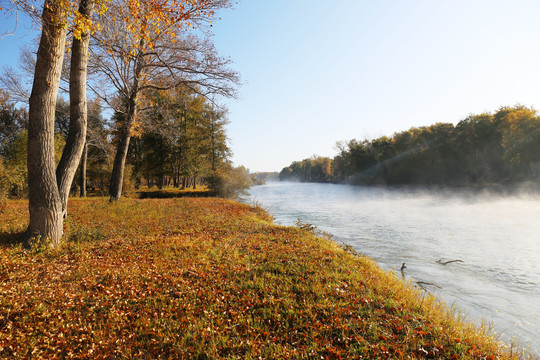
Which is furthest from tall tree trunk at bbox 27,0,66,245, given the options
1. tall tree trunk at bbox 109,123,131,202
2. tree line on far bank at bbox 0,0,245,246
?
tall tree trunk at bbox 109,123,131,202

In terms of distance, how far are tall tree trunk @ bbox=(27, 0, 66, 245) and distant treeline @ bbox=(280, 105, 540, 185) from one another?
5268 centimetres

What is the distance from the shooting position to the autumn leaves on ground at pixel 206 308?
3252 mm

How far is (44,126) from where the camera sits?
5773 millimetres

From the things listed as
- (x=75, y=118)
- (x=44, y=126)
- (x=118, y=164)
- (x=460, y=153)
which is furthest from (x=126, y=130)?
(x=460, y=153)

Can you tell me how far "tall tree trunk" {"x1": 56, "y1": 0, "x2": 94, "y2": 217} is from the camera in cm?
703

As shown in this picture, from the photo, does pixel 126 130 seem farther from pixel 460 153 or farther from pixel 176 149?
pixel 460 153

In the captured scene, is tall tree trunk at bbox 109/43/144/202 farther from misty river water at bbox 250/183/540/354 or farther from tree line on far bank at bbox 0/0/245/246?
misty river water at bbox 250/183/540/354

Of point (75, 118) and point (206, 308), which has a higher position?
point (75, 118)

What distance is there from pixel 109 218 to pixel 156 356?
352 inches

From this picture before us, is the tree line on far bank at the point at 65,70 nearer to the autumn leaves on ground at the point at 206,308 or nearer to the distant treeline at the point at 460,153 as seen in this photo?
the autumn leaves on ground at the point at 206,308

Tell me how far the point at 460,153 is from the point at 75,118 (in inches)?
A: 2395

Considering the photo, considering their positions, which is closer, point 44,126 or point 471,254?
point 44,126

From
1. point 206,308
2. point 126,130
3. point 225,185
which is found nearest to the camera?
point 206,308

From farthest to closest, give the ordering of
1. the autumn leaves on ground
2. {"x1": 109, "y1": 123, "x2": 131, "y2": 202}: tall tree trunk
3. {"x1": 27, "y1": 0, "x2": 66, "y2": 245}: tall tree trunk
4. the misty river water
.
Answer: {"x1": 109, "y1": 123, "x2": 131, "y2": 202}: tall tree trunk → the misty river water → {"x1": 27, "y1": 0, "x2": 66, "y2": 245}: tall tree trunk → the autumn leaves on ground
